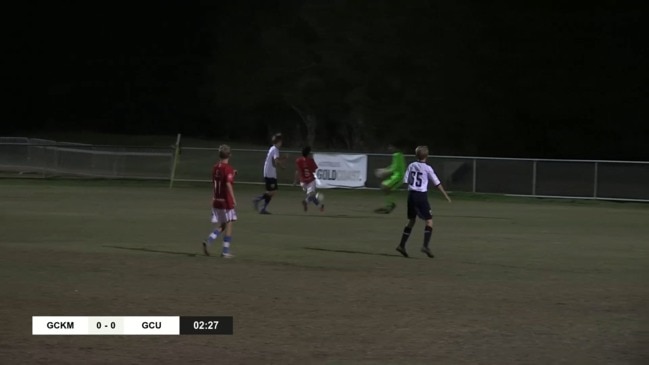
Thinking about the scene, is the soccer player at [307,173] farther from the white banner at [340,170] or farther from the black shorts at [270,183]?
the white banner at [340,170]

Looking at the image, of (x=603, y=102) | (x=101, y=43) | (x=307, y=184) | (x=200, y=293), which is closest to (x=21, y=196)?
(x=307, y=184)

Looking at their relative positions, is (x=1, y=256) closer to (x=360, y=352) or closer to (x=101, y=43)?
(x=360, y=352)

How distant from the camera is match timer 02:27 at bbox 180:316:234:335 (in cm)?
983

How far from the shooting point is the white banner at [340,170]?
39.0 meters

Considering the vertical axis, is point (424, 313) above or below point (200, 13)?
below

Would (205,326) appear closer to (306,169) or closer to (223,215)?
(223,215)

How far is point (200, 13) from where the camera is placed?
81.5 metres

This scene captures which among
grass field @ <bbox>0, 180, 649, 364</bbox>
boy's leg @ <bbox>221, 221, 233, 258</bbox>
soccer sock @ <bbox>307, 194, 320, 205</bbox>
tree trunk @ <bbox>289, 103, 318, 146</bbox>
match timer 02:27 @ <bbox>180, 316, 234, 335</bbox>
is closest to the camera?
grass field @ <bbox>0, 180, 649, 364</bbox>

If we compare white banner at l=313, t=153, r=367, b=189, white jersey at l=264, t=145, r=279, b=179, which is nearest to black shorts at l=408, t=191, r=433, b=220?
white jersey at l=264, t=145, r=279, b=179

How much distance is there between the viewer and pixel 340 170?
1540 inches

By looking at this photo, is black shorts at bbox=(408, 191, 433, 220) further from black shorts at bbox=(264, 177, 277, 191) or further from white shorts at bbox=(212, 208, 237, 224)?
A: black shorts at bbox=(264, 177, 277, 191)

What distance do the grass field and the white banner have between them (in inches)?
530

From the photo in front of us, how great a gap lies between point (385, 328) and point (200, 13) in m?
73.7

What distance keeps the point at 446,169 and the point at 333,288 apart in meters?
27.2
